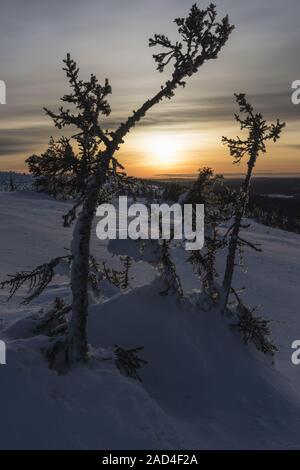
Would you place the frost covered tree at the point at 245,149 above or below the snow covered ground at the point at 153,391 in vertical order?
above

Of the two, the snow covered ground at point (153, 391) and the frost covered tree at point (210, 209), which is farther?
the frost covered tree at point (210, 209)

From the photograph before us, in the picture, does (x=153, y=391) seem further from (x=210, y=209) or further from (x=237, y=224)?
(x=237, y=224)

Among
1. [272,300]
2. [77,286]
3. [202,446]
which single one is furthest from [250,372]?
[272,300]

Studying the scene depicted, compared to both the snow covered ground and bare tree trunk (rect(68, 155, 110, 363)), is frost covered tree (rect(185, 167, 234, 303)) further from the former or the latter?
bare tree trunk (rect(68, 155, 110, 363))

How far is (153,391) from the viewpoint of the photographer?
10898 millimetres

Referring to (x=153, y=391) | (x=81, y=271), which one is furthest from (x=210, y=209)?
(x=153, y=391)

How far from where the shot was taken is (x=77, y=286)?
977 cm

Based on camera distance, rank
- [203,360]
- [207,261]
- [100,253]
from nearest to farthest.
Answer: [203,360] → [207,261] → [100,253]

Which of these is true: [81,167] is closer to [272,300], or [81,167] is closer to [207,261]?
[207,261]

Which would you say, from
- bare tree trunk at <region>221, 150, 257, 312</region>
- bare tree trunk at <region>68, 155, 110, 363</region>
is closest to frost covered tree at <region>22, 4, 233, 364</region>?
bare tree trunk at <region>68, 155, 110, 363</region>

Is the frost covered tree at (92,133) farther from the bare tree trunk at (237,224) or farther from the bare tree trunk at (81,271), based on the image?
the bare tree trunk at (237,224)

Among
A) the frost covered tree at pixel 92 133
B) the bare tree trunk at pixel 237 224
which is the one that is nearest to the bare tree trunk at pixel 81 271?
the frost covered tree at pixel 92 133

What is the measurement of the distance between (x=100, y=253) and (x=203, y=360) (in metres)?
22.9

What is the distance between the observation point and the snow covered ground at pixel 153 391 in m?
8.32
